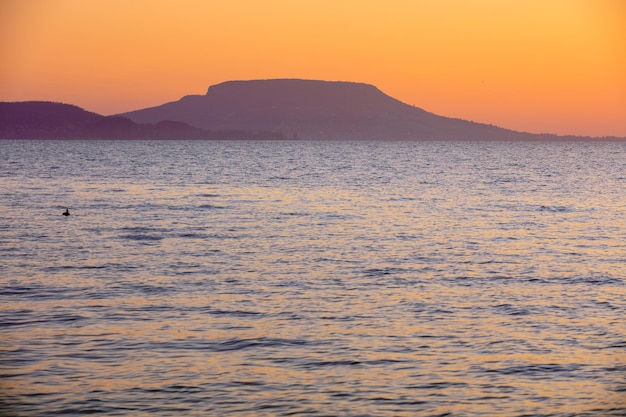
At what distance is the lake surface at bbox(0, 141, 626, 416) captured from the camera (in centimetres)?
1858

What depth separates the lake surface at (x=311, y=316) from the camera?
1858cm

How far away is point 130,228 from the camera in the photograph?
49844 millimetres

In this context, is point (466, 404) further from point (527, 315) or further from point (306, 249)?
point (306, 249)

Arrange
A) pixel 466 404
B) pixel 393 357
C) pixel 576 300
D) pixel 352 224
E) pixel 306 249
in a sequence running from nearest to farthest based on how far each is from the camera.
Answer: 1. pixel 466 404
2. pixel 393 357
3. pixel 576 300
4. pixel 306 249
5. pixel 352 224

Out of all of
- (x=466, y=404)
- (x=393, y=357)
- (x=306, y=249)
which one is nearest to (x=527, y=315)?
(x=393, y=357)

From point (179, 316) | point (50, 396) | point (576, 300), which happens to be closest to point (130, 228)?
point (179, 316)

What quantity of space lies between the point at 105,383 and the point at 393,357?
713 centimetres

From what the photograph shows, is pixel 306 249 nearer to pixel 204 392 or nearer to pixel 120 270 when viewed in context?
→ pixel 120 270

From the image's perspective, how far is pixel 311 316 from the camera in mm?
25891

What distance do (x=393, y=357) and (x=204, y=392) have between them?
523cm

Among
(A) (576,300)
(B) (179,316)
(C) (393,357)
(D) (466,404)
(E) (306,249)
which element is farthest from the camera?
(E) (306,249)

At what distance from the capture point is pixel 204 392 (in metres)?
18.7

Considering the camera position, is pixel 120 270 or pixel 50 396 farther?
pixel 120 270

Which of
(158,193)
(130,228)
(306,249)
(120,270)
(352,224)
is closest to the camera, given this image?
(120,270)
